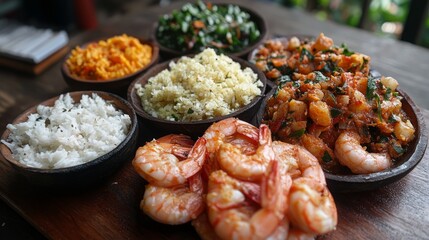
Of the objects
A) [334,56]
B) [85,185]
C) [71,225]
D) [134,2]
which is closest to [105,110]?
[85,185]

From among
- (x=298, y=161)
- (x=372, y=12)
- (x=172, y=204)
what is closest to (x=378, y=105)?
(x=298, y=161)

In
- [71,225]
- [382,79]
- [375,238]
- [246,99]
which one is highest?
[382,79]

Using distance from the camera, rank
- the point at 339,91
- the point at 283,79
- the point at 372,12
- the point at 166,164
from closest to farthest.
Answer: the point at 166,164
the point at 339,91
the point at 283,79
the point at 372,12

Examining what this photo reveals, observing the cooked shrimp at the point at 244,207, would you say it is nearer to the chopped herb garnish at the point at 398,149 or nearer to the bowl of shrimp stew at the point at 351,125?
the bowl of shrimp stew at the point at 351,125

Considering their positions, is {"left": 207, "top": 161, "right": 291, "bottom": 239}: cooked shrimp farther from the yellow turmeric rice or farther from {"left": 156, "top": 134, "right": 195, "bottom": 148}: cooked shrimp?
the yellow turmeric rice

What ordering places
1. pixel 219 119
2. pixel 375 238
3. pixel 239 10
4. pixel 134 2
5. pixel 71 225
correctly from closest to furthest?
pixel 375 238 → pixel 71 225 → pixel 219 119 → pixel 239 10 → pixel 134 2

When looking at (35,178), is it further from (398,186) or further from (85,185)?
(398,186)

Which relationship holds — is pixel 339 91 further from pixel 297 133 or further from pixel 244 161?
pixel 244 161

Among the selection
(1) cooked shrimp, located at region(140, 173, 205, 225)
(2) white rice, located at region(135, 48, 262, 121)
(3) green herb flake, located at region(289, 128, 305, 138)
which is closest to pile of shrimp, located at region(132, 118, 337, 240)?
(1) cooked shrimp, located at region(140, 173, 205, 225)
